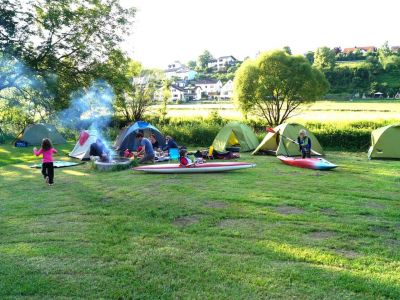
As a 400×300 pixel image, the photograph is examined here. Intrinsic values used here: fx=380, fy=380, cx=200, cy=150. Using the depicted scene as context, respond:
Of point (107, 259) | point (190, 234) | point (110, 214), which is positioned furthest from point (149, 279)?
point (110, 214)

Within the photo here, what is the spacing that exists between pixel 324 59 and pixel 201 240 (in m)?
85.9

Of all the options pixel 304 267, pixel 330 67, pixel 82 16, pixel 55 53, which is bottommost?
pixel 304 267

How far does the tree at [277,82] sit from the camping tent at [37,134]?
34.7 ft

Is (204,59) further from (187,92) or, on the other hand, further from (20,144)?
(20,144)

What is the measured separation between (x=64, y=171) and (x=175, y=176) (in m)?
3.81

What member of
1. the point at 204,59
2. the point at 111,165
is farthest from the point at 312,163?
the point at 204,59

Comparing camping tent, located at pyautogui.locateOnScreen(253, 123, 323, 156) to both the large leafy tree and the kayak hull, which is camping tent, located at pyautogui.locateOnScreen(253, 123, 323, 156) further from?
the large leafy tree

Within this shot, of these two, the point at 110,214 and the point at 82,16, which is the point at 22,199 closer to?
the point at 110,214

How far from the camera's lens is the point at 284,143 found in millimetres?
15266

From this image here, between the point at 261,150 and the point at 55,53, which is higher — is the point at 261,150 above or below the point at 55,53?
below

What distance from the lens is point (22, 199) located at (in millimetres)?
8008

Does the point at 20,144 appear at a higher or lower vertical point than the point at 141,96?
lower

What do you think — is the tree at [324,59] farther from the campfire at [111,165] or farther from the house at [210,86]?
the campfire at [111,165]

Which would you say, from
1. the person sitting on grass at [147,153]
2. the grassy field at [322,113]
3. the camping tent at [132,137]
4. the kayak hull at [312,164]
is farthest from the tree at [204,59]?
the kayak hull at [312,164]
